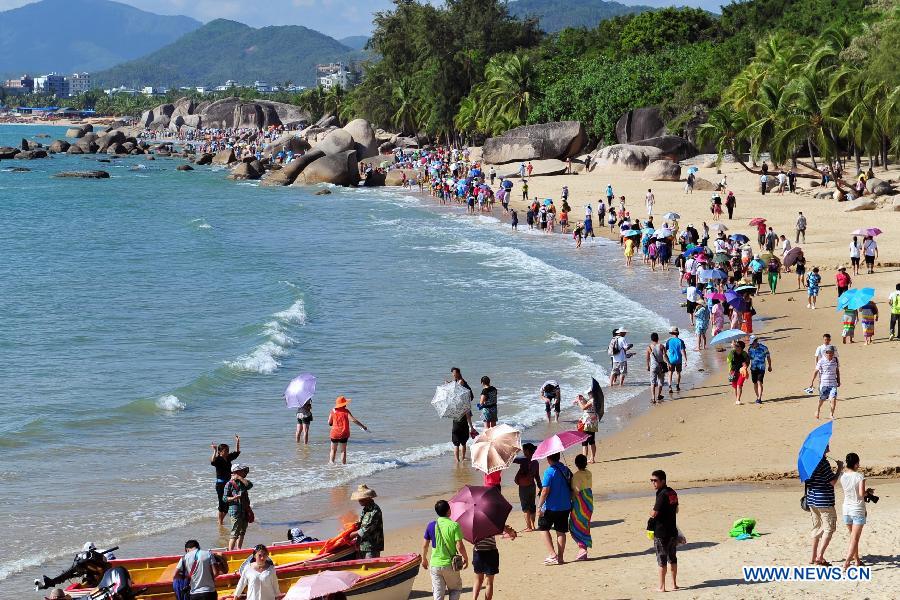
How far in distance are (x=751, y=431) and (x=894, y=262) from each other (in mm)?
14591

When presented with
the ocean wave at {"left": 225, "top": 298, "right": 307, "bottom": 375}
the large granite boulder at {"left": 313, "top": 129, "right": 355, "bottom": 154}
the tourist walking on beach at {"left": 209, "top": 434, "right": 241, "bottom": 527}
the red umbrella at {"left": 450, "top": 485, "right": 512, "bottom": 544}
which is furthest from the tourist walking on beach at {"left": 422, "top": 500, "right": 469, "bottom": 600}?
the large granite boulder at {"left": 313, "top": 129, "right": 355, "bottom": 154}

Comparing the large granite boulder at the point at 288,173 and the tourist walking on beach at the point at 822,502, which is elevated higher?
the large granite boulder at the point at 288,173

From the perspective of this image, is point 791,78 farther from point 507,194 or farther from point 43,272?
point 43,272

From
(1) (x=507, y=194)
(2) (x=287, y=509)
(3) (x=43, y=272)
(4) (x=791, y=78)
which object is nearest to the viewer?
(2) (x=287, y=509)

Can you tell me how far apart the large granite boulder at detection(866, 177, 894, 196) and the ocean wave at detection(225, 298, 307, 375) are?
2272 cm

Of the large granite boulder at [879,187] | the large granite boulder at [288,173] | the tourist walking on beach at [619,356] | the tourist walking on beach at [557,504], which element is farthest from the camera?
the large granite boulder at [288,173]

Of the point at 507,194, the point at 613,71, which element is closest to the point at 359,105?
the point at 613,71

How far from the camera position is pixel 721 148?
165ft

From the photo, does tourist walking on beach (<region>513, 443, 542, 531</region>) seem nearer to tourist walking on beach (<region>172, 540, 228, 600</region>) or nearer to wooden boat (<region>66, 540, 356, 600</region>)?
wooden boat (<region>66, 540, 356, 600</region>)

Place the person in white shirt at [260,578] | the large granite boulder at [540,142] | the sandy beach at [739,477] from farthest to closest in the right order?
the large granite boulder at [540,142] → the sandy beach at [739,477] → the person in white shirt at [260,578]

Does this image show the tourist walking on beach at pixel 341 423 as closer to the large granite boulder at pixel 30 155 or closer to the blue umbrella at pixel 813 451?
the blue umbrella at pixel 813 451

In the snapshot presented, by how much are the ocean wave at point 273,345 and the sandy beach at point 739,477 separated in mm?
7718

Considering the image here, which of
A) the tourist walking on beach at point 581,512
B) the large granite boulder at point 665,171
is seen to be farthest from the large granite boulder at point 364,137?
the tourist walking on beach at point 581,512

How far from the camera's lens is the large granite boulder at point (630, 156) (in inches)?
2324
